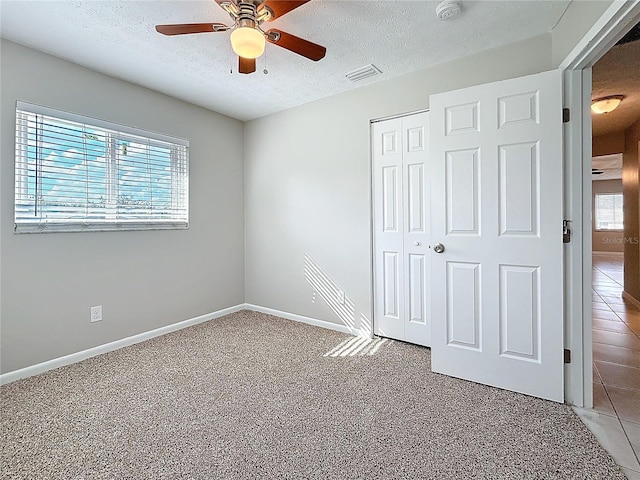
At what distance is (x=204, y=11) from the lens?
76.8 inches

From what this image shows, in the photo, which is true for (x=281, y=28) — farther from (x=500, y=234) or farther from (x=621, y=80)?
(x=621, y=80)

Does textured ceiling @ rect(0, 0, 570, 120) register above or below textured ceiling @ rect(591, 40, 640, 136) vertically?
below

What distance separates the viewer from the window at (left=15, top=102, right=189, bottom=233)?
2346mm

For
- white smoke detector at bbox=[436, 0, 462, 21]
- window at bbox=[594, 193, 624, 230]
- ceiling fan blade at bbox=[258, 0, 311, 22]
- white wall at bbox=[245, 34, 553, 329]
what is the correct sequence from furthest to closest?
window at bbox=[594, 193, 624, 230] → white wall at bbox=[245, 34, 553, 329] → white smoke detector at bbox=[436, 0, 462, 21] → ceiling fan blade at bbox=[258, 0, 311, 22]

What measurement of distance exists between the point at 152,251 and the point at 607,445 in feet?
11.9

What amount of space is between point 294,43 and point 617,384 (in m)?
3.11

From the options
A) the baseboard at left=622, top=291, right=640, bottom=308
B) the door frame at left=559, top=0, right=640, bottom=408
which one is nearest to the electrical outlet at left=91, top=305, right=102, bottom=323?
the door frame at left=559, top=0, right=640, bottom=408

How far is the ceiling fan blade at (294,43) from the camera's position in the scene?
5.79 feet

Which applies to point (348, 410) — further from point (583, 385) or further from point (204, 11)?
point (204, 11)

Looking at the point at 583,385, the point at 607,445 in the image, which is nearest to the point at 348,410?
the point at 607,445

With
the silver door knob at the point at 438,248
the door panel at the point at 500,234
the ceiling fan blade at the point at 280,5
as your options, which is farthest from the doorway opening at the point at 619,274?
the ceiling fan blade at the point at 280,5

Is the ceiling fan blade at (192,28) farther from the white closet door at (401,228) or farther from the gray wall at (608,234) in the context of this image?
the gray wall at (608,234)

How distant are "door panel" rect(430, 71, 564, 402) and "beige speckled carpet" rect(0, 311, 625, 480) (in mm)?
236

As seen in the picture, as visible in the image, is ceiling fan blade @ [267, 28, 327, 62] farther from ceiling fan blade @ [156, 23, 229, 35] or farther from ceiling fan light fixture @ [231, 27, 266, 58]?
ceiling fan blade @ [156, 23, 229, 35]
